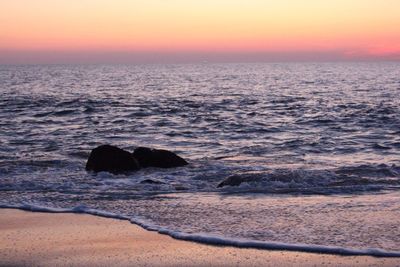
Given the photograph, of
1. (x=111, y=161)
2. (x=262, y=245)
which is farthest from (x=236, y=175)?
(x=262, y=245)

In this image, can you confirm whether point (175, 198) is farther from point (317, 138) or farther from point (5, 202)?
point (317, 138)

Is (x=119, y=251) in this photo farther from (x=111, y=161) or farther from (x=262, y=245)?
(x=111, y=161)

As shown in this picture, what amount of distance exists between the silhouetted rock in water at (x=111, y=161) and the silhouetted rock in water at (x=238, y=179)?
2.94 meters

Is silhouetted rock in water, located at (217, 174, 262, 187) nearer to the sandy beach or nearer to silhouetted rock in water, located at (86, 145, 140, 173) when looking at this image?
silhouetted rock in water, located at (86, 145, 140, 173)

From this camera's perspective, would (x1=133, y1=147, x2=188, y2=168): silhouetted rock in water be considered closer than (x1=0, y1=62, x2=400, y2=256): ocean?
No

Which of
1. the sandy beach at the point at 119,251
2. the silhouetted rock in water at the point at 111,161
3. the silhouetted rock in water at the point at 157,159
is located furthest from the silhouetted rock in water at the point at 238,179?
the sandy beach at the point at 119,251

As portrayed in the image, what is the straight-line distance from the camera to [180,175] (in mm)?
12773

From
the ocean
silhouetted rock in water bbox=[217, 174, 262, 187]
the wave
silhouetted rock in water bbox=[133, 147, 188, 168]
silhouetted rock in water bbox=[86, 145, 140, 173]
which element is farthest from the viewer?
silhouetted rock in water bbox=[133, 147, 188, 168]

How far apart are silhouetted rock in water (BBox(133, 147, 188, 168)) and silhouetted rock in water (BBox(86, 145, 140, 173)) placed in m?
0.39

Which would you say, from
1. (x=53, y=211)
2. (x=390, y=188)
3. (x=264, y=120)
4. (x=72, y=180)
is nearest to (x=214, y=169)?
(x=72, y=180)

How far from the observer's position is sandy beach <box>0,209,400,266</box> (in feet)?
20.4

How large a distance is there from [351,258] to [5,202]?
6094 millimetres

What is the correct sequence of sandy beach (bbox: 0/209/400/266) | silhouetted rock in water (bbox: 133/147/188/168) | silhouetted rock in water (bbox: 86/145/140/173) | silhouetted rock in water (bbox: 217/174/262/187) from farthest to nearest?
silhouetted rock in water (bbox: 133/147/188/168) → silhouetted rock in water (bbox: 86/145/140/173) → silhouetted rock in water (bbox: 217/174/262/187) → sandy beach (bbox: 0/209/400/266)

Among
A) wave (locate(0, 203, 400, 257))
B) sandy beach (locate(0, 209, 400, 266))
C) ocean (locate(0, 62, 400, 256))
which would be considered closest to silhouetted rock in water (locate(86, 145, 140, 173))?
ocean (locate(0, 62, 400, 256))
